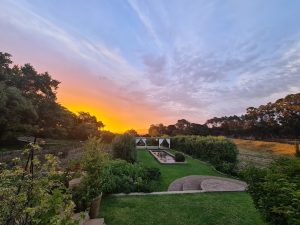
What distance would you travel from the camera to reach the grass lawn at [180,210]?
6.77 metres

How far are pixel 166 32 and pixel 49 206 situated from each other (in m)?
13.2

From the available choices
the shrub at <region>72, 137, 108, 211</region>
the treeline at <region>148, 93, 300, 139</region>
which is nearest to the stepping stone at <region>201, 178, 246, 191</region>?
the shrub at <region>72, 137, 108, 211</region>

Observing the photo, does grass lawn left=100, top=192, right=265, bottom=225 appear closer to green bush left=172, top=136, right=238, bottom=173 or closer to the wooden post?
the wooden post

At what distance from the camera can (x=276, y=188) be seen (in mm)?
4238

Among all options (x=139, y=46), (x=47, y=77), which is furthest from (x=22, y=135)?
(x=139, y=46)

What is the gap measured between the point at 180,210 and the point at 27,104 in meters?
24.2

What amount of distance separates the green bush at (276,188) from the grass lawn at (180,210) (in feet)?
6.86

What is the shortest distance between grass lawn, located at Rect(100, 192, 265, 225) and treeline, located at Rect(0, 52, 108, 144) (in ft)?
60.7

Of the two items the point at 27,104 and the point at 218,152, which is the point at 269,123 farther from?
the point at 27,104

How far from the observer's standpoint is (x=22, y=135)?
28.7m

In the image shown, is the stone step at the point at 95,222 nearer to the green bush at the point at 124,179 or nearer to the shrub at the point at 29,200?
the green bush at the point at 124,179

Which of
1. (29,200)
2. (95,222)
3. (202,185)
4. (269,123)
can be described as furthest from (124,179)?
(269,123)

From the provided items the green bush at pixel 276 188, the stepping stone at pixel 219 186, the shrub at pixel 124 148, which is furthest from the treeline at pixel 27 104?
the green bush at pixel 276 188

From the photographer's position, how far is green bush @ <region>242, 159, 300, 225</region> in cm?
395
